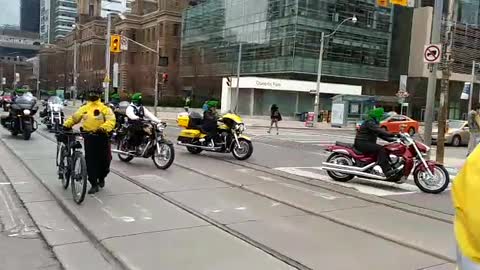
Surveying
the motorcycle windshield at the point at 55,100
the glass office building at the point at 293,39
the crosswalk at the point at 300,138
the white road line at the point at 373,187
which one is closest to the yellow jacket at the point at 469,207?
the white road line at the point at 373,187

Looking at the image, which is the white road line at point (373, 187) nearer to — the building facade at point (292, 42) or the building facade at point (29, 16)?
the building facade at point (292, 42)

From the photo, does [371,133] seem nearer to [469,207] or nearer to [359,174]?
[359,174]

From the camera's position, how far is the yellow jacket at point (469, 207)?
1.73 meters

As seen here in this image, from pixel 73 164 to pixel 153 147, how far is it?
3.78 metres

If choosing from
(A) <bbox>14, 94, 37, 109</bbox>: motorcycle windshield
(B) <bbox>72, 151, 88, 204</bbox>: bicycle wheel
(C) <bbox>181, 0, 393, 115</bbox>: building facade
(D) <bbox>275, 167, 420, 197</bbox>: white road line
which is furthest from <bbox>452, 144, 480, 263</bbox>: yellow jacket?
(C) <bbox>181, 0, 393, 115</bbox>: building facade

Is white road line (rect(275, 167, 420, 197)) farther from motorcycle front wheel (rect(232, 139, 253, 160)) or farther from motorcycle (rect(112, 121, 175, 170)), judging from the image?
motorcycle (rect(112, 121, 175, 170))

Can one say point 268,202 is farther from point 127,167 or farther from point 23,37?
point 23,37

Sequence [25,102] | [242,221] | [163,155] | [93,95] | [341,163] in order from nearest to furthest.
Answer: [242,221]
[93,95]
[341,163]
[163,155]
[25,102]

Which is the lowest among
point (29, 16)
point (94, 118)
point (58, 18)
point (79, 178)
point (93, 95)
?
point (79, 178)

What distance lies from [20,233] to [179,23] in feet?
325

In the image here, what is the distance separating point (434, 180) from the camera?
32.6 ft

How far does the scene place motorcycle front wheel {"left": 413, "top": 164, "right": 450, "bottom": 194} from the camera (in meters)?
9.82

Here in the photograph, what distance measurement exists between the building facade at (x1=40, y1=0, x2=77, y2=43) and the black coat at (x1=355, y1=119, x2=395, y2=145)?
116 m

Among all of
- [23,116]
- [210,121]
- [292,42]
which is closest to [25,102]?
[23,116]
